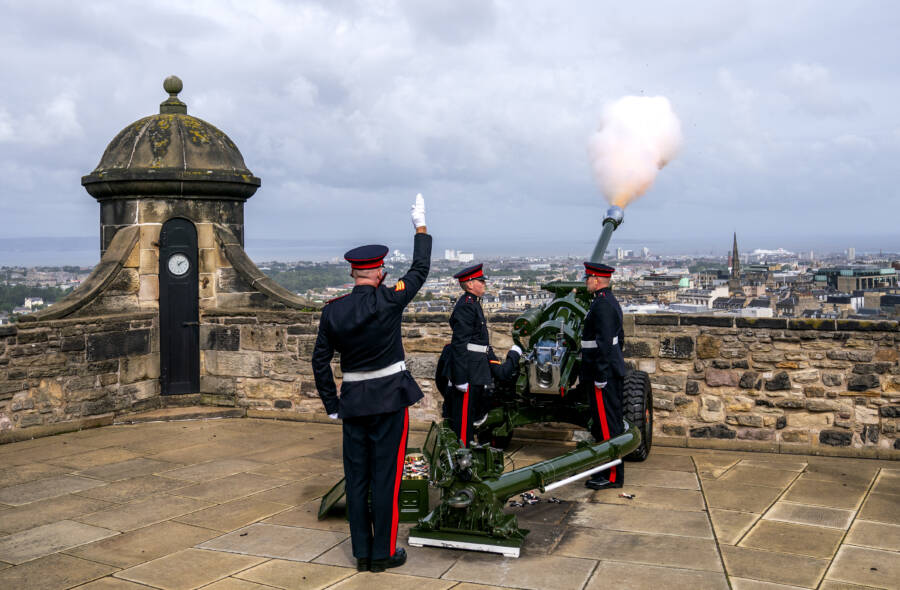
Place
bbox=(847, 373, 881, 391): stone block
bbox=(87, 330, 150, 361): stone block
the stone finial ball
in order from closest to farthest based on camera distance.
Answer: bbox=(847, 373, 881, 391): stone block
bbox=(87, 330, 150, 361): stone block
the stone finial ball

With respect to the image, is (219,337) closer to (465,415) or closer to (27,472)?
(27,472)

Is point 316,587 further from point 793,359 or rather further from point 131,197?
point 131,197

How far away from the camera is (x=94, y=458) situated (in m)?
6.90

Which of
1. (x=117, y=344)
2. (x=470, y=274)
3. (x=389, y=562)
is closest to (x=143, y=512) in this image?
(x=389, y=562)

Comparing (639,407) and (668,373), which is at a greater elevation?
(668,373)

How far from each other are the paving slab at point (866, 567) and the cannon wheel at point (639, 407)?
2145 mm

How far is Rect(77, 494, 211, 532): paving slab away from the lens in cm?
516

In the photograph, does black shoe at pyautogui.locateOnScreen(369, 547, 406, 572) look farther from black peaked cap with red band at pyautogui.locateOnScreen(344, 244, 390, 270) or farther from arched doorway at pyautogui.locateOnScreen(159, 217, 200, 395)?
arched doorway at pyautogui.locateOnScreen(159, 217, 200, 395)

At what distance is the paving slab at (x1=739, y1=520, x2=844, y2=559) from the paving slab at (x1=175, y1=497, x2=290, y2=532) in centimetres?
277

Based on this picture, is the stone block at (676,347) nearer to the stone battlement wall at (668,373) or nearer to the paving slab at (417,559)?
the stone battlement wall at (668,373)

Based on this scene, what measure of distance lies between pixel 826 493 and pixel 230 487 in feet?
13.0

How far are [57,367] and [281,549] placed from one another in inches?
163

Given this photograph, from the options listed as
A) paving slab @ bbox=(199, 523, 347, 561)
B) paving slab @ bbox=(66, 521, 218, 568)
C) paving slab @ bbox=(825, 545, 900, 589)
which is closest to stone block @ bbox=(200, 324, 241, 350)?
paving slab @ bbox=(66, 521, 218, 568)

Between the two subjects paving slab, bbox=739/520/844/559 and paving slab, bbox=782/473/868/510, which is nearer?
paving slab, bbox=739/520/844/559
